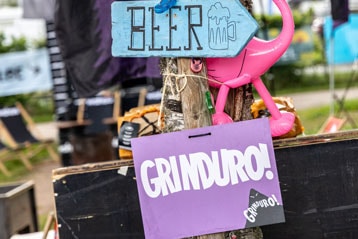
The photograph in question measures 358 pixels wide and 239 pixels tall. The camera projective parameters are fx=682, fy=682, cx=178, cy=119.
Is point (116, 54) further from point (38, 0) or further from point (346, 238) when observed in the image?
point (38, 0)

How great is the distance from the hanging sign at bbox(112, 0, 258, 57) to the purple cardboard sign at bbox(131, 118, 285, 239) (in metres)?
0.28

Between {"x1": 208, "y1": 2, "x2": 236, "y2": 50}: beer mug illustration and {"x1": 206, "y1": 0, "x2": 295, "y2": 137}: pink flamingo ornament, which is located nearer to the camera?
{"x1": 208, "y1": 2, "x2": 236, "y2": 50}: beer mug illustration

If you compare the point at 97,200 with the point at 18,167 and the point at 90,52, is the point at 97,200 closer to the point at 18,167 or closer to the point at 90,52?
the point at 90,52

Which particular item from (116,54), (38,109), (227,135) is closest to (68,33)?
(116,54)

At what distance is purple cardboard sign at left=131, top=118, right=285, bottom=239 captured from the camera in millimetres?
2338

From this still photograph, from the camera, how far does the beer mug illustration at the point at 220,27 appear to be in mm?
2334

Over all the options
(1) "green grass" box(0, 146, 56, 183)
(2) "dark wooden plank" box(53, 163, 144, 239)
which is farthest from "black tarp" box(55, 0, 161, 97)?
(1) "green grass" box(0, 146, 56, 183)

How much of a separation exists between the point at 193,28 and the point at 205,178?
1.70 ft

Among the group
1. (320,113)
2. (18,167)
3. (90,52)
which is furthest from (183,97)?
(320,113)

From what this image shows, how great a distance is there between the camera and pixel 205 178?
2.34m

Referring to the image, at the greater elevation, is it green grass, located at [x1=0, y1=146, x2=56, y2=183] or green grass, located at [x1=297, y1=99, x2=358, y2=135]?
green grass, located at [x1=297, y1=99, x2=358, y2=135]

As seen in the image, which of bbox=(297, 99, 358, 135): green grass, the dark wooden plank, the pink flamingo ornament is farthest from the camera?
bbox=(297, 99, 358, 135): green grass

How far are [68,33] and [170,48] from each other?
185 centimetres

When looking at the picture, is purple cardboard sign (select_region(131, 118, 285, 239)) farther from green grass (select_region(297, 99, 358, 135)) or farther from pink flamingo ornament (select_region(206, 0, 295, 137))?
green grass (select_region(297, 99, 358, 135))
